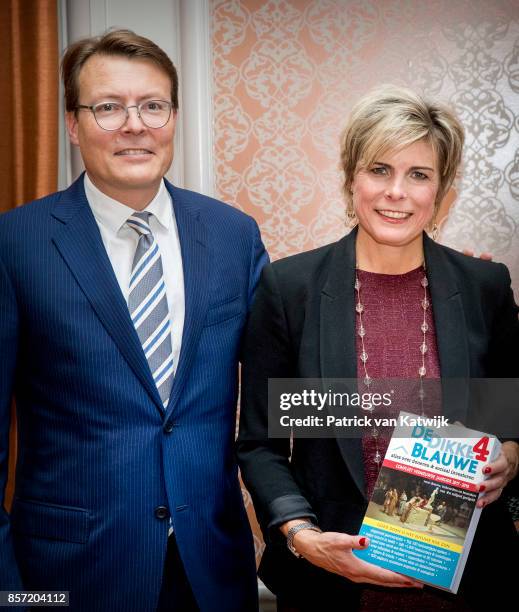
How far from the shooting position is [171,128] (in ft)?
5.50

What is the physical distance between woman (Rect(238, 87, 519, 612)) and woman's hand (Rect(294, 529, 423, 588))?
12 millimetres

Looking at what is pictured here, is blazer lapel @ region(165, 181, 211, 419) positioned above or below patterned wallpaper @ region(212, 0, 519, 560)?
below

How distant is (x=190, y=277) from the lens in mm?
1637

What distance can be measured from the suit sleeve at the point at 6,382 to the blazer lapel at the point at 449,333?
0.96m

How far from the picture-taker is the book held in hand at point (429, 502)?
1.33 metres

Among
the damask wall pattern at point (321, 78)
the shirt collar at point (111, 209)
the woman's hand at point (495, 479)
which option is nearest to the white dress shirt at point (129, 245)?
the shirt collar at point (111, 209)

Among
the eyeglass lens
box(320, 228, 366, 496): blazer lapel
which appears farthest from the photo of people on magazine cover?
the eyeglass lens

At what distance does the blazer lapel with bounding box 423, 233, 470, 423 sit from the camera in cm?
147

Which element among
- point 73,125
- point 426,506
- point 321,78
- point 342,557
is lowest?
point 342,557

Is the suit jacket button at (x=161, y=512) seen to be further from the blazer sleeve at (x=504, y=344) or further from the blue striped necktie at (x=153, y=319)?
the blazer sleeve at (x=504, y=344)

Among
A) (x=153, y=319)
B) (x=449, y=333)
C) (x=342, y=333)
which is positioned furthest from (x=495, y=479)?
(x=153, y=319)

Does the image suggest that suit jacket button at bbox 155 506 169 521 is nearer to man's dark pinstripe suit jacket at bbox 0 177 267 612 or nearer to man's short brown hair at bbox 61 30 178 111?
man's dark pinstripe suit jacket at bbox 0 177 267 612

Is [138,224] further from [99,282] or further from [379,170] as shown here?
[379,170]

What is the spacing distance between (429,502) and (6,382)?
96 centimetres
